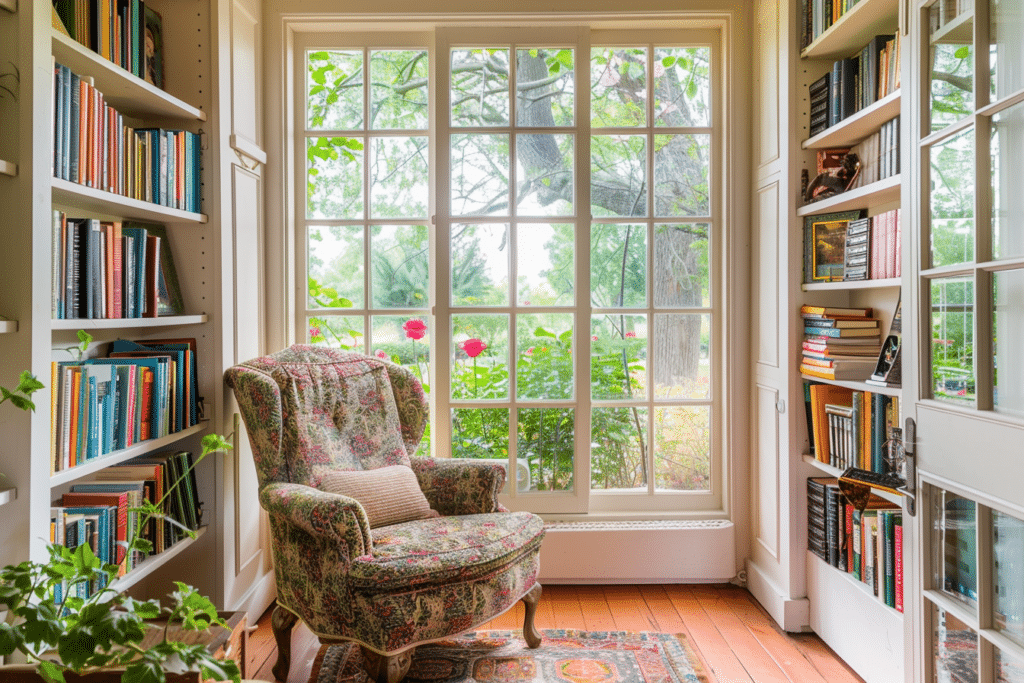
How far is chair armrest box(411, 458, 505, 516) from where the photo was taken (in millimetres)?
2375

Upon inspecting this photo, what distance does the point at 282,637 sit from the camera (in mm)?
2115

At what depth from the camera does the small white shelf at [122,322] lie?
1647mm

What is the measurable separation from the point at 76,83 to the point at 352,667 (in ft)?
6.20

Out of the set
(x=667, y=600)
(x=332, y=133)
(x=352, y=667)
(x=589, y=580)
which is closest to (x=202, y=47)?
(x=332, y=133)

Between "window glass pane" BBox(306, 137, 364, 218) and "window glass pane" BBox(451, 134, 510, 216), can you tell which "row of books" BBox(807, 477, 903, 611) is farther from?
"window glass pane" BBox(306, 137, 364, 218)

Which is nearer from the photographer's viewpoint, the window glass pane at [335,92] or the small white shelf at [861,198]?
the small white shelf at [861,198]

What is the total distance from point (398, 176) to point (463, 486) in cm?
141

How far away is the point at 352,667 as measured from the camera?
7.13 ft

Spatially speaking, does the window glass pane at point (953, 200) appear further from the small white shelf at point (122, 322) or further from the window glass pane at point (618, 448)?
the small white shelf at point (122, 322)

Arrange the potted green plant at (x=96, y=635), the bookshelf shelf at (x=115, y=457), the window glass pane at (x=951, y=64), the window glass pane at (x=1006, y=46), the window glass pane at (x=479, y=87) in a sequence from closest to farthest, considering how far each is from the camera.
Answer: the potted green plant at (x=96, y=635) → the window glass pane at (x=1006, y=46) → the window glass pane at (x=951, y=64) → the bookshelf shelf at (x=115, y=457) → the window glass pane at (x=479, y=87)

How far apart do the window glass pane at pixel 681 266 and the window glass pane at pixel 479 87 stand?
0.88m

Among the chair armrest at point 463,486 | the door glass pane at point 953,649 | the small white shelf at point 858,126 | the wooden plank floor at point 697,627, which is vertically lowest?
the wooden plank floor at point 697,627

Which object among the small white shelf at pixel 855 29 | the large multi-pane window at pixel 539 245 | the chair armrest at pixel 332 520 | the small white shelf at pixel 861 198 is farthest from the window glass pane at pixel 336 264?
the small white shelf at pixel 855 29

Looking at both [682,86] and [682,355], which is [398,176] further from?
[682,355]
